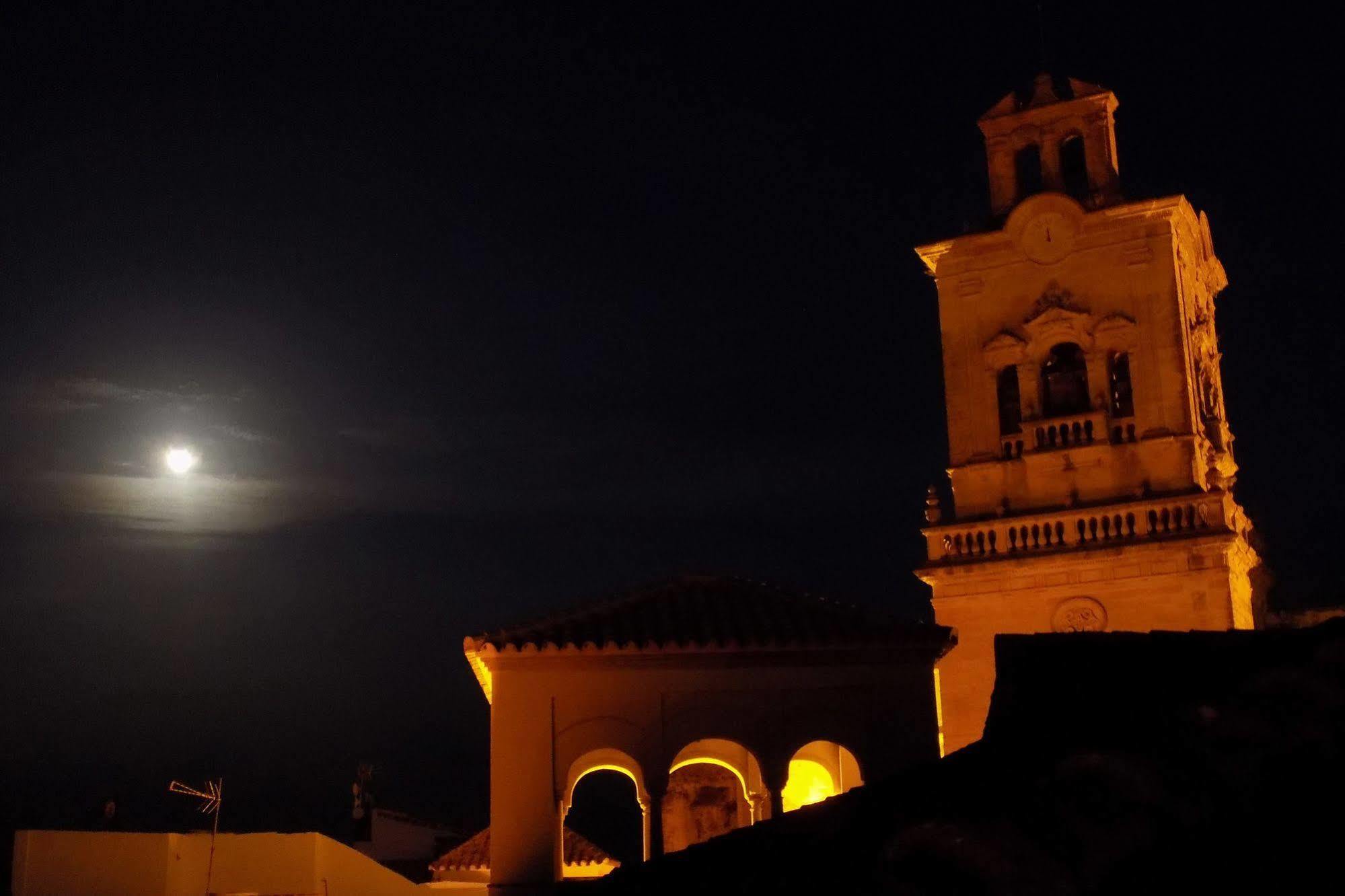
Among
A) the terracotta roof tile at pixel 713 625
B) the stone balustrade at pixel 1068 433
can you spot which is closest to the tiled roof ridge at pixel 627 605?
the terracotta roof tile at pixel 713 625

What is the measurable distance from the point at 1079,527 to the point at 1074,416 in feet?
6.39

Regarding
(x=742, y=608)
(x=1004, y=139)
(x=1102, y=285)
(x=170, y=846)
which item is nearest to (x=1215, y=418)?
(x=1102, y=285)

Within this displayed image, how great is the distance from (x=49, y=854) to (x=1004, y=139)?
760 inches

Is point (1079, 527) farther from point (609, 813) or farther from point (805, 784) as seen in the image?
point (609, 813)

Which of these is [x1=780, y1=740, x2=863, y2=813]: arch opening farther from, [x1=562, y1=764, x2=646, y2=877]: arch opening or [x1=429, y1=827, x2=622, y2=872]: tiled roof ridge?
[x1=562, y1=764, x2=646, y2=877]: arch opening

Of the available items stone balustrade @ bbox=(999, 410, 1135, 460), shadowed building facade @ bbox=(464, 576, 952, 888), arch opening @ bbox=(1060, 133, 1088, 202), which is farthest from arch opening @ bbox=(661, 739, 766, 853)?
arch opening @ bbox=(1060, 133, 1088, 202)

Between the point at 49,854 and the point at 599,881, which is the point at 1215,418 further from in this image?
the point at 599,881

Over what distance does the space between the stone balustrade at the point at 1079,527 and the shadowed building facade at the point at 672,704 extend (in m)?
7.66

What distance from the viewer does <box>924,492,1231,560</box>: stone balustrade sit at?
83.0 feet

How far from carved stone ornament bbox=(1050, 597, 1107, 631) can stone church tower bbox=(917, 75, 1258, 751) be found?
0.03m

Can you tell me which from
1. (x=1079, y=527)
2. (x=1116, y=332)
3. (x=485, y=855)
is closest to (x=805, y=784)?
(x=1079, y=527)

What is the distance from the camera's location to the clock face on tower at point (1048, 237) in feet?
90.0

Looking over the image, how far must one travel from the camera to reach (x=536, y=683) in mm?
18734

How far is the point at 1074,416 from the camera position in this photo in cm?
2673
